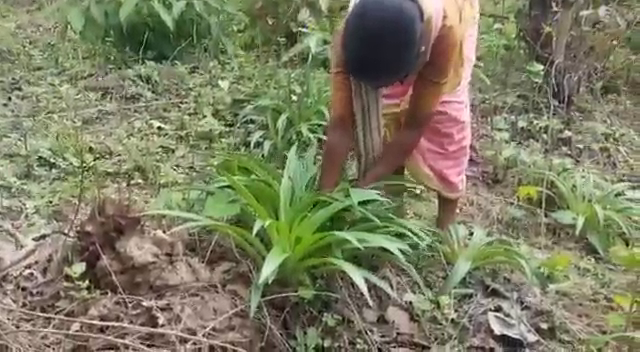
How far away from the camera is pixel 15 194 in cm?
354

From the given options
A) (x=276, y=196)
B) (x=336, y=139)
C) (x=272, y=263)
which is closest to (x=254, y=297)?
(x=272, y=263)

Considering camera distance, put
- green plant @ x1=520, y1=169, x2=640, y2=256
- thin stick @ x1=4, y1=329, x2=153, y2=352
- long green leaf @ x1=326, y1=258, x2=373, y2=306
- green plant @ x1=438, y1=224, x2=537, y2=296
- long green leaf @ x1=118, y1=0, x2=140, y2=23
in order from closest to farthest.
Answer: thin stick @ x1=4, y1=329, x2=153, y2=352 → long green leaf @ x1=326, y1=258, x2=373, y2=306 → green plant @ x1=438, y1=224, x2=537, y2=296 → green plant @ x1=520, y1=169, x2=640, y2=256 → long green leaf @ x1=118, y1=0, x2=140, y2=23

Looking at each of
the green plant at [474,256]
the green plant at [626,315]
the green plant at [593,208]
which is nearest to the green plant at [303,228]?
the green plant at [474,256]

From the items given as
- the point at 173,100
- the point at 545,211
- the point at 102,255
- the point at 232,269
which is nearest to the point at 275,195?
the point at 232,269

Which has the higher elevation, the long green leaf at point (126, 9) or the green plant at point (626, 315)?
the long green leaf at point (126, 9)

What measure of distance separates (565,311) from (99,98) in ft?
7.66

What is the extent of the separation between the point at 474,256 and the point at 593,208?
2.57ft

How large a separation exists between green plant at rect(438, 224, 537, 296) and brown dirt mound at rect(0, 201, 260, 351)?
613 mm

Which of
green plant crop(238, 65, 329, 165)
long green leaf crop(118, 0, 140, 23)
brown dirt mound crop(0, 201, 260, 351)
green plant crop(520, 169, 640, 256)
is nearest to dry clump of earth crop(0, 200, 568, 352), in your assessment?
brown dirt mound crop(0, 201, 260, 351)

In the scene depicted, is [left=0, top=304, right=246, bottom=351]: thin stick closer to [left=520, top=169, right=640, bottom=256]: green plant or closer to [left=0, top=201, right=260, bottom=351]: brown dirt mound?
[left=0, top=201, right=260, bottom=351]: brown dirt mound

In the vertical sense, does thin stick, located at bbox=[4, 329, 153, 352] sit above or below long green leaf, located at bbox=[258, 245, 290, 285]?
below

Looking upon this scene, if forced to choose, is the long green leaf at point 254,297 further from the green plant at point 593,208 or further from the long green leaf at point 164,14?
the long green leaf at point 164,14

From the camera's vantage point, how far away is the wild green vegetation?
2.73 m

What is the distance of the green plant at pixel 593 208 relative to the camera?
11.5 feet
